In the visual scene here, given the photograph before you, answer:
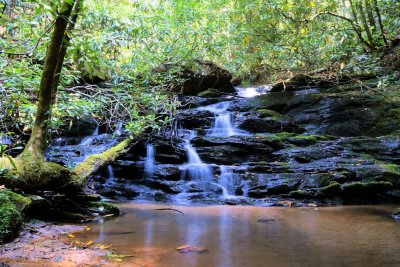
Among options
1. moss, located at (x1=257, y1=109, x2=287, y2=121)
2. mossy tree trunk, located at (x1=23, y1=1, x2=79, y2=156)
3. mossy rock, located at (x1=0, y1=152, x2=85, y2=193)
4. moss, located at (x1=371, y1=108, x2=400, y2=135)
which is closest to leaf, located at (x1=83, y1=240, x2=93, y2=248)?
mossy rock, located at (x1=0, y1=152, x2=85, y2=193)

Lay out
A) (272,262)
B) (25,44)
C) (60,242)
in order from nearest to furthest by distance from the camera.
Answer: (272,262)
(60,242)
(25,44)

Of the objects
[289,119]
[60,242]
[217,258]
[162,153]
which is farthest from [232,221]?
[289,119]

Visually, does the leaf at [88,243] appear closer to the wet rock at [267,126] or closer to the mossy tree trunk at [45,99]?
the mossy tree trunk at [45,99]

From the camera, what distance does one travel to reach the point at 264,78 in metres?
20.3

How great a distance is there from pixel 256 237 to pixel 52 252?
221cm

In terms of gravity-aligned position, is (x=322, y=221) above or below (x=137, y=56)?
below

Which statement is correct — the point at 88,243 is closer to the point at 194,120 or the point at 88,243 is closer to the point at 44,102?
the point at 44,102

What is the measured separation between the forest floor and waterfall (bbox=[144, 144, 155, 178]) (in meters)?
4.80

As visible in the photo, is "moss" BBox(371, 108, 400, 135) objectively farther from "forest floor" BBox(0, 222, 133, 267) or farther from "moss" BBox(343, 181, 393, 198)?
"forest floor" BBox(0, 222, 133, 267)

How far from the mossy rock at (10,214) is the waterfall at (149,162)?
517 cm

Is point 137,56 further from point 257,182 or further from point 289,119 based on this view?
point 289,119

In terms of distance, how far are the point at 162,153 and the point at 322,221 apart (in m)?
5.40

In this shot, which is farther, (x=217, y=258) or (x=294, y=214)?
(x=294, y=214)

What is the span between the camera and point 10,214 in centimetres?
302
